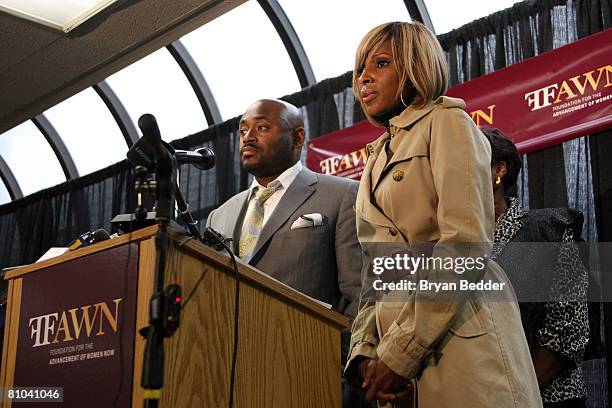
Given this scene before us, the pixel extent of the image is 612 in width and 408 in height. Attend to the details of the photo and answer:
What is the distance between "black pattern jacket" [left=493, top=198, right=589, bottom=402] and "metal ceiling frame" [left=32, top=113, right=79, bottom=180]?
6.04 meters

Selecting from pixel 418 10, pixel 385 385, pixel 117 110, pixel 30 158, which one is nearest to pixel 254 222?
pixel 385 385

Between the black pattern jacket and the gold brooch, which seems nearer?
the gold brooch

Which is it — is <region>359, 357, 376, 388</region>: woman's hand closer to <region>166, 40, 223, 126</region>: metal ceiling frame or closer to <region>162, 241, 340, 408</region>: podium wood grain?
<region>162, 241, 340, 408</region>: podium wood grain

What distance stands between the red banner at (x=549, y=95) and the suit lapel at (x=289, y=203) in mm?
1411

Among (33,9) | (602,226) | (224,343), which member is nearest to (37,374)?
(224,343)

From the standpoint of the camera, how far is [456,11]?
508 centimetres

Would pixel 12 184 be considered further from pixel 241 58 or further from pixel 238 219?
pixel 238 219

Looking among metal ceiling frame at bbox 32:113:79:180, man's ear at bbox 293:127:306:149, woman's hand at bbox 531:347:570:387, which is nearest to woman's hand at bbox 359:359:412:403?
woman's hand at bbox 531:347:570:387

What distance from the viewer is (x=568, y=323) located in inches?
100

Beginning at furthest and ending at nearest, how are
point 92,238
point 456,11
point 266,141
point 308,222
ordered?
point 456,11, point 266,141, point 308,222, point 92,238

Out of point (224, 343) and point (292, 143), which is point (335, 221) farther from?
point (224, 343)

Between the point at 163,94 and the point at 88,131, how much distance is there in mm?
1178

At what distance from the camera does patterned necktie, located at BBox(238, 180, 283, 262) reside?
2.77 m

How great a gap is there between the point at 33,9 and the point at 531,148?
10.7ft
